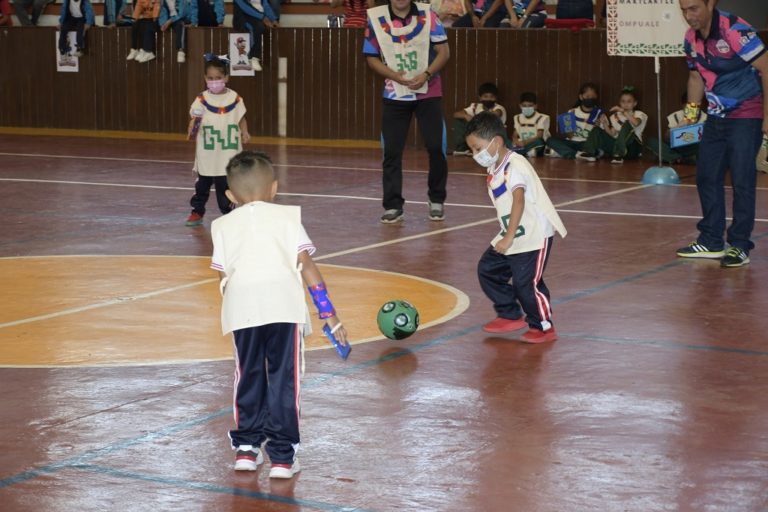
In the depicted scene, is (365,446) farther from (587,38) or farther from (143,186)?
(587,38)

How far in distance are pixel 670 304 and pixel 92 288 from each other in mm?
4164

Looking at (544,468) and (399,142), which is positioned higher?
(399,142)

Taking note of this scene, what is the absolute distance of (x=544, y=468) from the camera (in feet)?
18.1

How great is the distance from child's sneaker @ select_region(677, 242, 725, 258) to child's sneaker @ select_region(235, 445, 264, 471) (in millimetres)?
6619

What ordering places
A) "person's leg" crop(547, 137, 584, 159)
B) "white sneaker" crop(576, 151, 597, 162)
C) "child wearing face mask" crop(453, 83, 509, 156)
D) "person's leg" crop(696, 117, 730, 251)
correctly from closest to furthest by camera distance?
"person's leg" crop(696, 117, 730, 251) < "white sneaker" crop(576, 151, 597, 162) < "person's leg" crop(547, 137, 584, 159) < "child wearing face mask" crop(453, 83, 509, 156)

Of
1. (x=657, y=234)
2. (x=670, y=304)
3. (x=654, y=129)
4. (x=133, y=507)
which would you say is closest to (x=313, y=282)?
(x=133, y=507)

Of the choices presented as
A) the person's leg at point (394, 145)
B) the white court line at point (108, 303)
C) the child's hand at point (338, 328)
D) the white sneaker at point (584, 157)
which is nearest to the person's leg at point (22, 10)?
the white sneaker at point (584, 157)

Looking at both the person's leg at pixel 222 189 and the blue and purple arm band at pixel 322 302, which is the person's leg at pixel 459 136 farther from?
the blue and purple arm band at pixel 322 302

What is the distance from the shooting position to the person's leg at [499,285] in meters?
8.44

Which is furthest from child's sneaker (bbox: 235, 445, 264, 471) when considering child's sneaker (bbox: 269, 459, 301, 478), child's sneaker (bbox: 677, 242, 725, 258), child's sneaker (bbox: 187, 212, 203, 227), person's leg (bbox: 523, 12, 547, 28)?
person's leg (bbox: 523, 12, 547, 28)

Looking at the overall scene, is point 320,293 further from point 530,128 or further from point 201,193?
point 530,128

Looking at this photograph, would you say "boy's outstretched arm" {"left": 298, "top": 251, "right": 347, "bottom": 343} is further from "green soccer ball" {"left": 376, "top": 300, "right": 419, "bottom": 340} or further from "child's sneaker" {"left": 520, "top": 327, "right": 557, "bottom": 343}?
"child's sneaker" {"left": 520, "top": 327, "right": 557, "bottom": 343}

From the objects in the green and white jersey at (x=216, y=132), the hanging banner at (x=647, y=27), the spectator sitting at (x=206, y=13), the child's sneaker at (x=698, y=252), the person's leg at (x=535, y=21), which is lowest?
the child's sneaker at (x=698, y=252)

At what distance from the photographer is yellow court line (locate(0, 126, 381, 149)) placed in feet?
80.5
